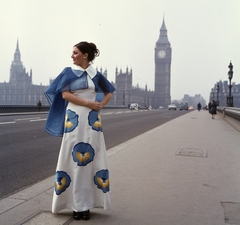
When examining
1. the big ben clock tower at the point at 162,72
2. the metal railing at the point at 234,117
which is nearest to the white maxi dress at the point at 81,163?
the metal railing at the point at 234,117

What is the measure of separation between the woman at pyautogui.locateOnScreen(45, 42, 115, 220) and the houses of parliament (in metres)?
69.2

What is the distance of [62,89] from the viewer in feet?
9.19

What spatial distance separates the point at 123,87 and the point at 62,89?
116784mm

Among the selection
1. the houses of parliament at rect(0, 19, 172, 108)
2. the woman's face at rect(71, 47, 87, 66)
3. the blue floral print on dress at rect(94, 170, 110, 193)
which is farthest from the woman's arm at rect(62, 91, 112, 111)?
the houses of parliament at rect(0, 19, 172, 108)

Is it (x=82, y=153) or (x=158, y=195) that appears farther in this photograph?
(x=158, y=195)

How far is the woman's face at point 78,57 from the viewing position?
112 inches

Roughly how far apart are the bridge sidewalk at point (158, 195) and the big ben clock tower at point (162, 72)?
14090 cm

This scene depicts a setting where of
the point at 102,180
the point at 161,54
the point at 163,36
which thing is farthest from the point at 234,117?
the point at 163,36

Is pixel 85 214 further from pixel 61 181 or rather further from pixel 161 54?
pixel 161 54

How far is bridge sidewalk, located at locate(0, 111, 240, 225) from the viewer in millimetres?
2764

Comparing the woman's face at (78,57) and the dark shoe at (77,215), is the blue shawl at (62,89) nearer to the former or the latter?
the woman's face at (78,57)

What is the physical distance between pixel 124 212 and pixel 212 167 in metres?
2.50

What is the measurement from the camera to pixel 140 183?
3934 mm

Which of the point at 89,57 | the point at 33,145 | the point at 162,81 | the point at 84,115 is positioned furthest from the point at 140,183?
the point at 162,81
